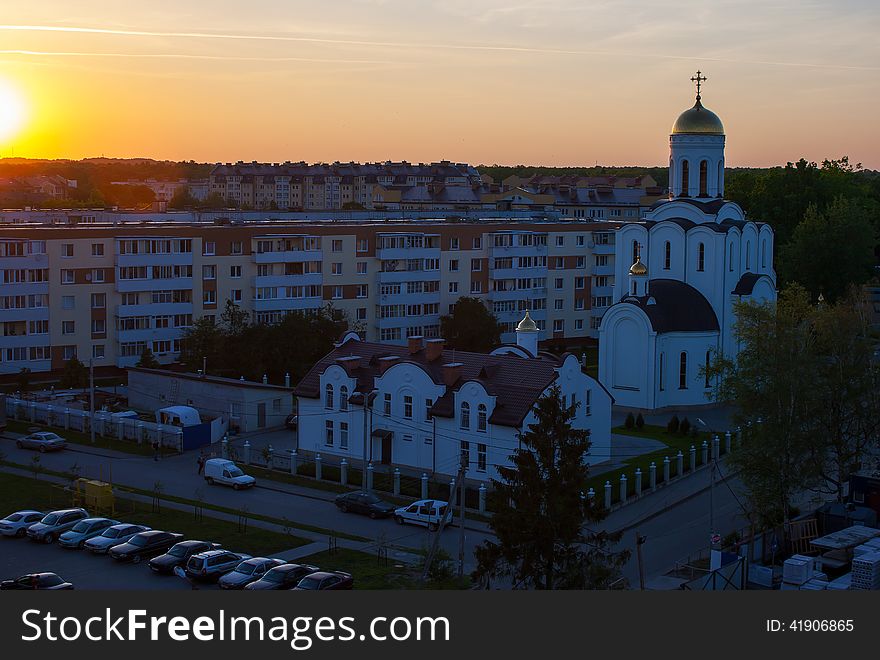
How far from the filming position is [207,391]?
47.0 m

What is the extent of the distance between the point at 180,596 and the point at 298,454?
82.5ft

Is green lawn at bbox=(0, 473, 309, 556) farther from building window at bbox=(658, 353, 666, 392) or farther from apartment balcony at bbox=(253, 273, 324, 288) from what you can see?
apartment balcony at bbox=(253, 273, 324, 288)

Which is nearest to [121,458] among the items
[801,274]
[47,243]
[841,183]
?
[47,243]

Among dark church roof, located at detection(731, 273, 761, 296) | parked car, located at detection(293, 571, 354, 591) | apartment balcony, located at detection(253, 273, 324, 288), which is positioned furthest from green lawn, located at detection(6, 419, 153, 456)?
dark church roof, located at detection(731, 273, 761, 296)

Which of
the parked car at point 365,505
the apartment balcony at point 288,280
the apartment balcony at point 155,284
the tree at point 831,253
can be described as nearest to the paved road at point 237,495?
the parked car at point 365,505

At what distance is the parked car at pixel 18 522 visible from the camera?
31094 mm

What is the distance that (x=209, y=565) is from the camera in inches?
1060

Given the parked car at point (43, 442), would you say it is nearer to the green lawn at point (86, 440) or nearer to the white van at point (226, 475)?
the green lawn at point (86, 440)

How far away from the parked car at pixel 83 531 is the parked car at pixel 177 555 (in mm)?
2836

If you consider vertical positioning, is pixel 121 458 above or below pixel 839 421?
below

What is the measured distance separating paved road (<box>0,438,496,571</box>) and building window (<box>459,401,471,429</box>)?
16.6 ft

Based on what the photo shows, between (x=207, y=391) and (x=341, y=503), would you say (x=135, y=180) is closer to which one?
(x=207, y=391)

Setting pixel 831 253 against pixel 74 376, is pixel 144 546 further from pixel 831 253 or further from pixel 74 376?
pixel 831 253

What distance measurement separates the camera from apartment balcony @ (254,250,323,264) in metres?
62.3
